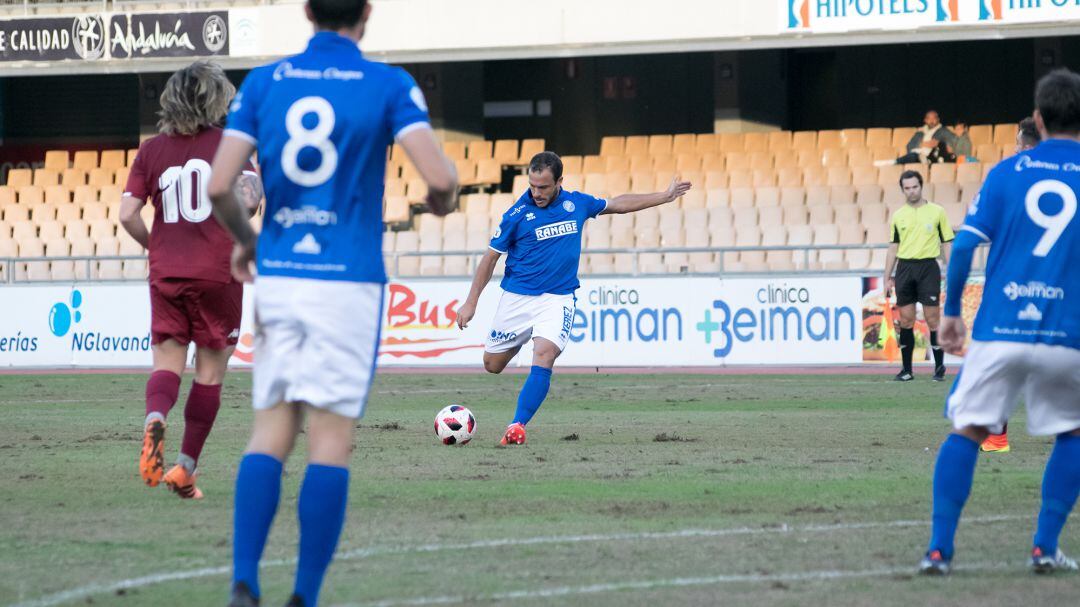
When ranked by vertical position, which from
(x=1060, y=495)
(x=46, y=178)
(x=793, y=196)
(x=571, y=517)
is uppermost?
(x=46, y=178)

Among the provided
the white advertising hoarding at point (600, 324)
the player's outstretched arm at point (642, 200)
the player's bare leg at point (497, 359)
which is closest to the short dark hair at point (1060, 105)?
the player's outstretched arm at point (642, 200)

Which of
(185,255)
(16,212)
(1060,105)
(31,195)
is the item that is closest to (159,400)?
(185,255)

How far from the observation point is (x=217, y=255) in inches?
289

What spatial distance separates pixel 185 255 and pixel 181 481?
3.53ft

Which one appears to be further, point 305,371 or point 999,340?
point 999,340

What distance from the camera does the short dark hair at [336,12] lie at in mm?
4609

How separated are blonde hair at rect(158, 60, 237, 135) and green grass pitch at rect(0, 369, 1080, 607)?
1.80 metres

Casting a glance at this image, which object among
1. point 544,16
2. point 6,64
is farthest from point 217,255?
point 6,64

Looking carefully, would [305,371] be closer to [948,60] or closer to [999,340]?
[999,340]

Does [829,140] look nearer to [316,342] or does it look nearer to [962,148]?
[962,148]

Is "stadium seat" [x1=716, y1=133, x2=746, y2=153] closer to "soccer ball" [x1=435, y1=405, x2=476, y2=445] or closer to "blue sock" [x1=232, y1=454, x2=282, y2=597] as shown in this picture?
"soccer ball" [x1=435, y1=405, x2=476, y2=445]

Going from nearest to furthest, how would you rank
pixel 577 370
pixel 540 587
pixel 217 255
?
pixel 540 587 < pixel 217 255 < pixel 577 370

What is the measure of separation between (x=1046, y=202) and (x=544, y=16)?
21.9 meters

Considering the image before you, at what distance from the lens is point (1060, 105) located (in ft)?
18.0
